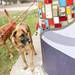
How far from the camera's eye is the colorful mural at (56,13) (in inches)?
265

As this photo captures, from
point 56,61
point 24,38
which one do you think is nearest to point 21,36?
point 24,38

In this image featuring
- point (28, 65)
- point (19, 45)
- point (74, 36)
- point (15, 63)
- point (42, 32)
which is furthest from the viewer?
point (15, 63)

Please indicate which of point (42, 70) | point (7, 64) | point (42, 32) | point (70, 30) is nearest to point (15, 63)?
point (7, 64)

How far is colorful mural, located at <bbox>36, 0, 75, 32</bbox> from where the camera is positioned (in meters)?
6.74

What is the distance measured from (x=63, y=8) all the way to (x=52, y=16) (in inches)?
10.8

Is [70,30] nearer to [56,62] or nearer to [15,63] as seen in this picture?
[56,62]

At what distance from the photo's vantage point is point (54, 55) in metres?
7.05

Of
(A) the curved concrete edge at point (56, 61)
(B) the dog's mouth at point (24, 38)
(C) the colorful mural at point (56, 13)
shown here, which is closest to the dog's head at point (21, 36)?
(B) the dog's mouth at point (24, 38)

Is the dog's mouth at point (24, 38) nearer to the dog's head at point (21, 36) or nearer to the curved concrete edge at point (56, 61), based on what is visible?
the dog's head at point (21, 36)

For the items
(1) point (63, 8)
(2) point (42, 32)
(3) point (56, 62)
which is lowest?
(3) point (56, 62)

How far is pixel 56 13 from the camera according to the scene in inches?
271

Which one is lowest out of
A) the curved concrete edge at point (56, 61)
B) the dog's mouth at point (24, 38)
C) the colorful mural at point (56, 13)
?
the curved concrete edge at point (56, 61)

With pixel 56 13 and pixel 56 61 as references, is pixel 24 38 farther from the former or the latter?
pixel 56 13

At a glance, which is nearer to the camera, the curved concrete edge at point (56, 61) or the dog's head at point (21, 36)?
the curved concrete edge at point (56, 61)
